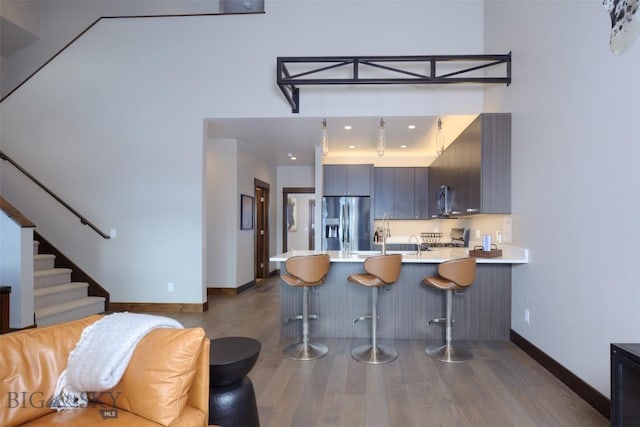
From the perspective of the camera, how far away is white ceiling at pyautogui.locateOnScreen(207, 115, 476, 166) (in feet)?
15.3

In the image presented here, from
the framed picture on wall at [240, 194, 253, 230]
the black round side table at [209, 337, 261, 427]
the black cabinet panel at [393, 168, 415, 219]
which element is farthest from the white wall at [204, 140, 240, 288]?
the black round side table at [209, 337, 261, 427]

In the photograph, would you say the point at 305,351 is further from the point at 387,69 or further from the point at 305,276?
the point at 387,69

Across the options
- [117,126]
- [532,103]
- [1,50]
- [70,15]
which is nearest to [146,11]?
[70,15]

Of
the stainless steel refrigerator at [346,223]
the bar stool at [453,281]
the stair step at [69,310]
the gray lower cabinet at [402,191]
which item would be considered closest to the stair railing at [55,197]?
the stair step at [69,310]

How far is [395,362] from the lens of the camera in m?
2.99

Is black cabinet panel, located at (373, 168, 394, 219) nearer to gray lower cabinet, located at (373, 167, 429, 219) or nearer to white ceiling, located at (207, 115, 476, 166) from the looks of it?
gray lower cabinet, located at (373, 167, 429, 219)

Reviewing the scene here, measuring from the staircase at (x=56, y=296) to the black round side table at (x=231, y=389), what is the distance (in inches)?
132

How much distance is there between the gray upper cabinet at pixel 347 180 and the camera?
6.20 metres

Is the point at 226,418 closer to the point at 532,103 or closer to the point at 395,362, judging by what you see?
the point at 395,362

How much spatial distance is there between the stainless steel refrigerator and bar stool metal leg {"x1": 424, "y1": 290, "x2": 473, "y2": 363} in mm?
2996

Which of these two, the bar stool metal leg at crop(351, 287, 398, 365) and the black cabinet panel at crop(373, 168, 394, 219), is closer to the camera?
the bar stool metal leg at crop(351, 287, 398, 365)

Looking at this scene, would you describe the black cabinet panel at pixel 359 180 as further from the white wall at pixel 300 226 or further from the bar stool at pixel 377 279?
the white wall at pixel 300 226

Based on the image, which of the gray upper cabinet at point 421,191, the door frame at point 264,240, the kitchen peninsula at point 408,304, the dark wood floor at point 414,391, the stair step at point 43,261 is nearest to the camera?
the dark wood floor at point 414,391

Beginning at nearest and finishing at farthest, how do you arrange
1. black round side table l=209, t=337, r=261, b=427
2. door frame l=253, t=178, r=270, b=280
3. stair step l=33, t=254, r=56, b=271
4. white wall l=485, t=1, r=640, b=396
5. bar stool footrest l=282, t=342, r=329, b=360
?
black round side table l=209, t=337, r=261, b=427, white wall l=485, t=1, r=640, b=396, bar stool footrest l=282, t=342, r=329, b=360, stair step l=33, t=254, r=56, b=271, door frame l=253, t=178, r=270, b=280
